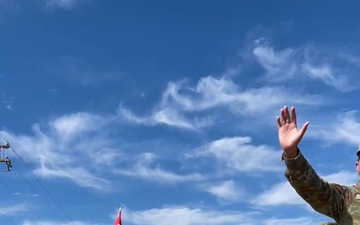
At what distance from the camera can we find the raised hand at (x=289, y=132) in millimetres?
4988

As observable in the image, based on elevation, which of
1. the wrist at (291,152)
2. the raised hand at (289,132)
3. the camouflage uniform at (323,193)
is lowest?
the camouflage uniform at (323,193)

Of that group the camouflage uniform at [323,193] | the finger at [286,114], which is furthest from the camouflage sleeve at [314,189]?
the finger at [286,114]

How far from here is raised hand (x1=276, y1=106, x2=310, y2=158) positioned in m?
4.99

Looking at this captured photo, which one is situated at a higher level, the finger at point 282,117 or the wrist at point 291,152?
the finger at point 282,117

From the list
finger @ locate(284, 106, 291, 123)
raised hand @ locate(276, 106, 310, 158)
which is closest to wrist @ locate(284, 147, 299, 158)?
raised hand @ locate(276, 106, 310, 158)

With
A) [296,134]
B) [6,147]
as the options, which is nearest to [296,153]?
[296,134]

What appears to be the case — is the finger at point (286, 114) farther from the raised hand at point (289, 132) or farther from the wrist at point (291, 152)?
the wrist at point (291, 152)

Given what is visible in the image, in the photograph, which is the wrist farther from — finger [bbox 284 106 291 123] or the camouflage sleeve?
finger [bbox 284 106 291 123]

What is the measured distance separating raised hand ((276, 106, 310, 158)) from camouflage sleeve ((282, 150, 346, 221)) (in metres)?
0.10

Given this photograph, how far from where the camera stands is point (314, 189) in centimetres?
516

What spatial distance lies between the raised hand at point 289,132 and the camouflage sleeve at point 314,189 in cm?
10

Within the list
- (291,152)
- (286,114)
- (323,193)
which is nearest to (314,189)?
(323,193)

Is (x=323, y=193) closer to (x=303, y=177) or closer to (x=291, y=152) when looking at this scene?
(x=303, y=177)

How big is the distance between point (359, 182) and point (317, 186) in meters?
0.65
